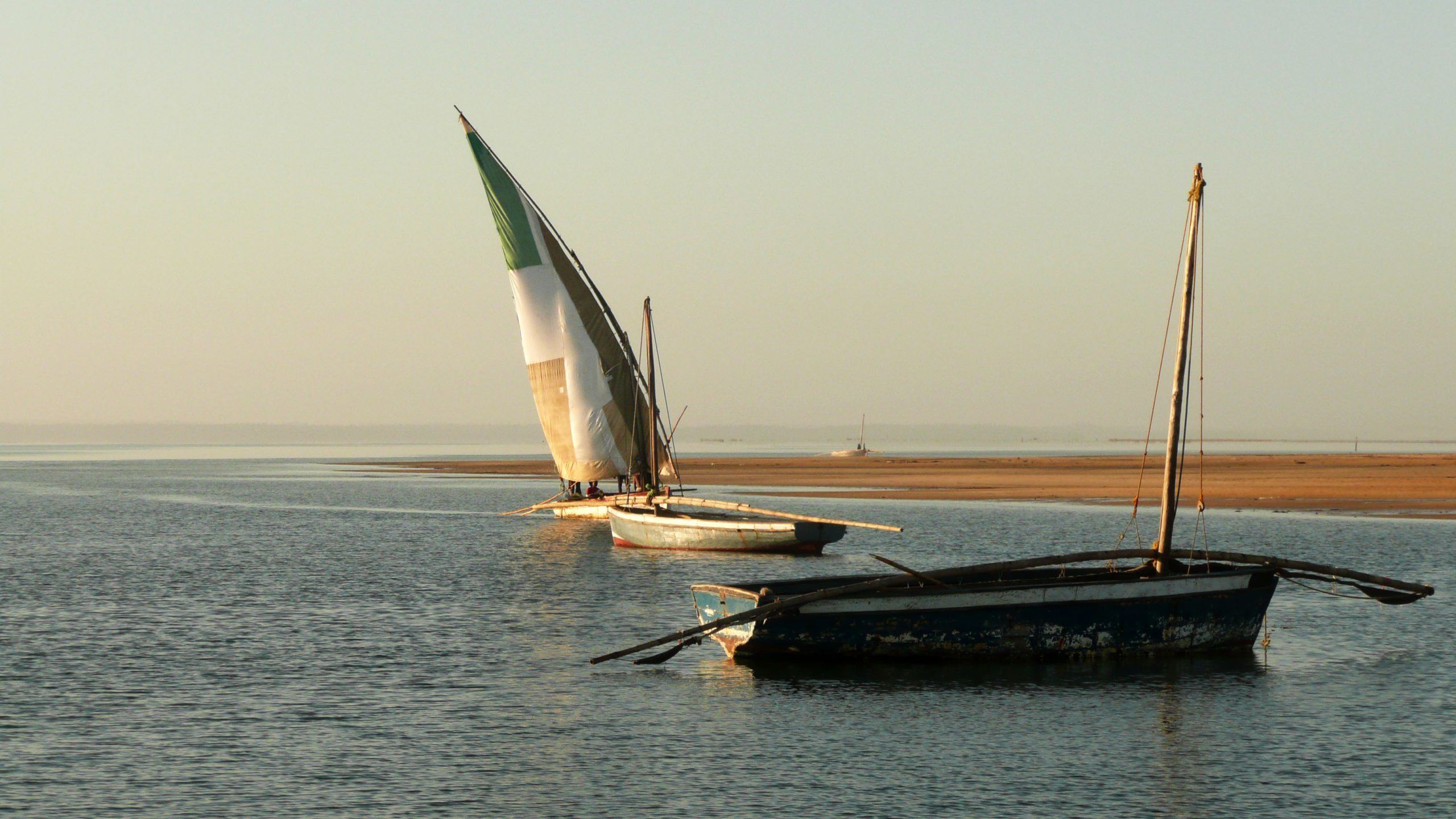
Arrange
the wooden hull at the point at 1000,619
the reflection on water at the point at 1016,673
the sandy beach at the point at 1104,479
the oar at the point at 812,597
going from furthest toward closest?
the sandy beach at the point at 1104,479 → the wooden hull at the point at 1000,619 → the oar at the point at 812,597 → the reflection on water at the point at 1016,673

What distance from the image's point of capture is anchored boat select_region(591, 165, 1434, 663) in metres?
25.5

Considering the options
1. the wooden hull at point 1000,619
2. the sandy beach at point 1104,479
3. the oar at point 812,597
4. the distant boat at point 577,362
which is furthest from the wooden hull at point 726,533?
the wooden hull at point 1000,619

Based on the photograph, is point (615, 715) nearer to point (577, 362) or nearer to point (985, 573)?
point (985, 573)

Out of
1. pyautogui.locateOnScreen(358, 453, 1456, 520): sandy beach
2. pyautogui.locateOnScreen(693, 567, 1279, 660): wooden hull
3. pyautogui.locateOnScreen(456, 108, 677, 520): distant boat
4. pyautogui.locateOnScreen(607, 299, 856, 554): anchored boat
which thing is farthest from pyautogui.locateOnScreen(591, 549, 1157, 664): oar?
pyautogui.locateOnScreen(456, 108, 677, 520): distant boat

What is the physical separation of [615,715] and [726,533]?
27.3m

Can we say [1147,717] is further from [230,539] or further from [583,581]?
[230,539]

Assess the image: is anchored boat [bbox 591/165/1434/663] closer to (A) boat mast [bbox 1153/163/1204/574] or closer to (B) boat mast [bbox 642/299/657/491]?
(A) boat mast [bbox 1153/163/1204/574]

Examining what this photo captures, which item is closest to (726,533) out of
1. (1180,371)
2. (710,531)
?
(710,531)

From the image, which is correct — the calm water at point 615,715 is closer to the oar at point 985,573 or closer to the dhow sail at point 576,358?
the oar at point 985,573

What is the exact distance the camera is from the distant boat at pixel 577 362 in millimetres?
64250

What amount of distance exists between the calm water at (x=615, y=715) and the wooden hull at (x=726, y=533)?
5659 mm

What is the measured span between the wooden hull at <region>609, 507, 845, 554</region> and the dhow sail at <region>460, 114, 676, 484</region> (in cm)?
1095

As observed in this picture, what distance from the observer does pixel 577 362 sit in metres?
64.2

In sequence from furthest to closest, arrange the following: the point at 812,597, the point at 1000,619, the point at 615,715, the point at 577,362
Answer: the point at 577,362, the point at 1000,619, the point at 812,597, the point at 615,715
